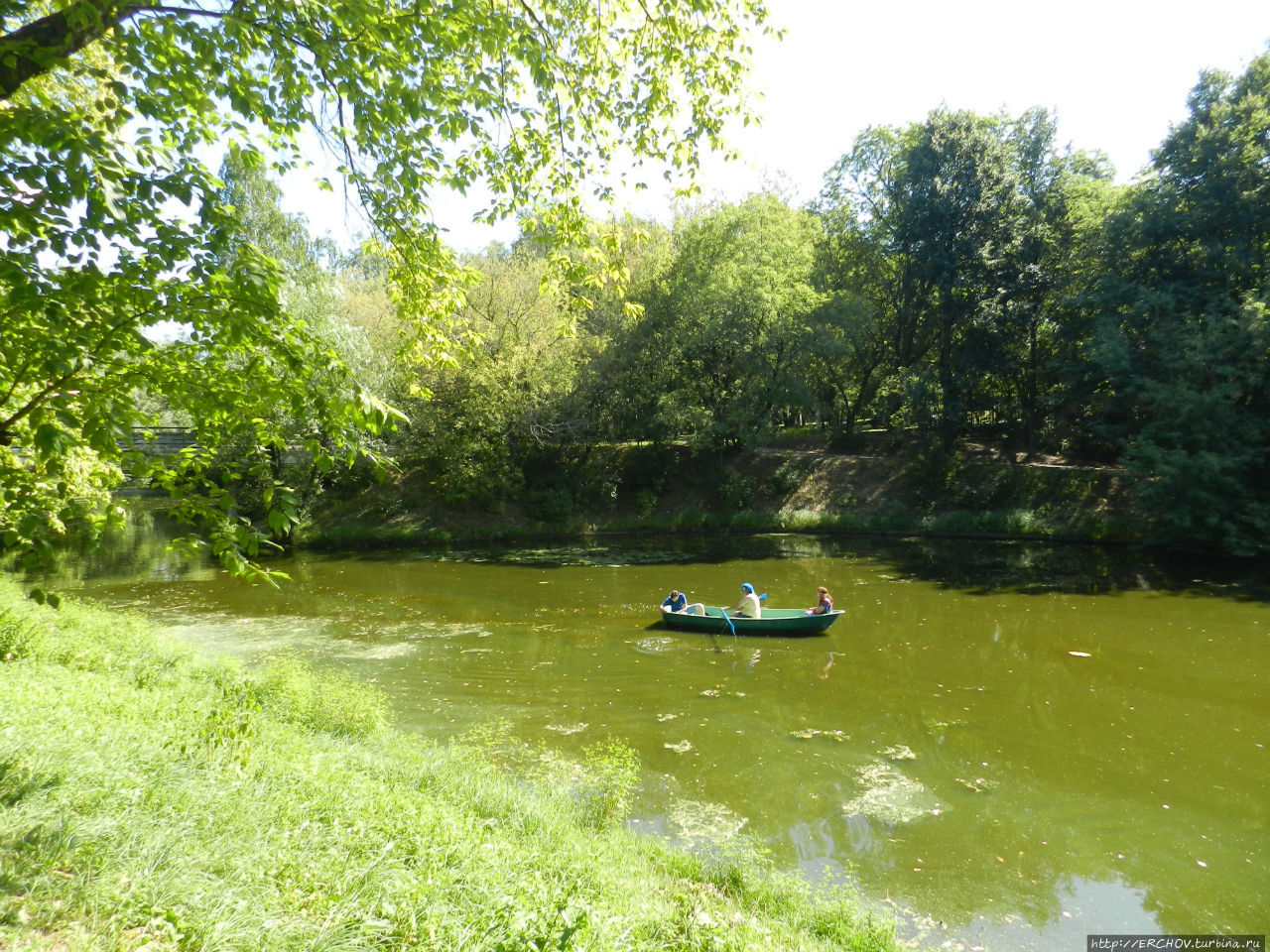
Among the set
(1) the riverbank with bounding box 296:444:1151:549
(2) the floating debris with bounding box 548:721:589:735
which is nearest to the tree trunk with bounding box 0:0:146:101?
(2) the floating debris with bounding box 548:721:589:735

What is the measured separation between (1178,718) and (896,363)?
26690 mm

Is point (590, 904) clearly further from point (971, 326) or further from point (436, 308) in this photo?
point (971, 326)

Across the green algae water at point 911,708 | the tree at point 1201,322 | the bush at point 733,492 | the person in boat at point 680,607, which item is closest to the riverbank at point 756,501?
the bush at point 733,492

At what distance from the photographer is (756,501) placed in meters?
30.4

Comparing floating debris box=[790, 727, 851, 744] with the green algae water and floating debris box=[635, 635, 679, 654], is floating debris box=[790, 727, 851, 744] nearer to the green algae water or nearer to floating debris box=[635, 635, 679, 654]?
the green algae water

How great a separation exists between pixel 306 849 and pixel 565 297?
501cm

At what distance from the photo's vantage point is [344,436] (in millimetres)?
4094

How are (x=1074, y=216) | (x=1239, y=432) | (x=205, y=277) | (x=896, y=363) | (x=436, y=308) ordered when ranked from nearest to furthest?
(x=205, y=277)
(x=436, y=308)
(x=1239, y=432)
(x=1074, y=216)
(x=896, y=363)

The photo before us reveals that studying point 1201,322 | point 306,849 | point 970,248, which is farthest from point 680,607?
point 970,248

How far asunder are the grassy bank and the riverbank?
20117mm

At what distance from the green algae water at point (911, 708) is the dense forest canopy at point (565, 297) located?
13.8 feet

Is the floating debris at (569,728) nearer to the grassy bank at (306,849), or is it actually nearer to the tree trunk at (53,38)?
the grassy bank at (306,849)

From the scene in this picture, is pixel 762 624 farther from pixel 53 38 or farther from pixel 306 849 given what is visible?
pixel 53 38

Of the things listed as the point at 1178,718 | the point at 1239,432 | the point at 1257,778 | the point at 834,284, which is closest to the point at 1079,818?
the point at 1257,778
